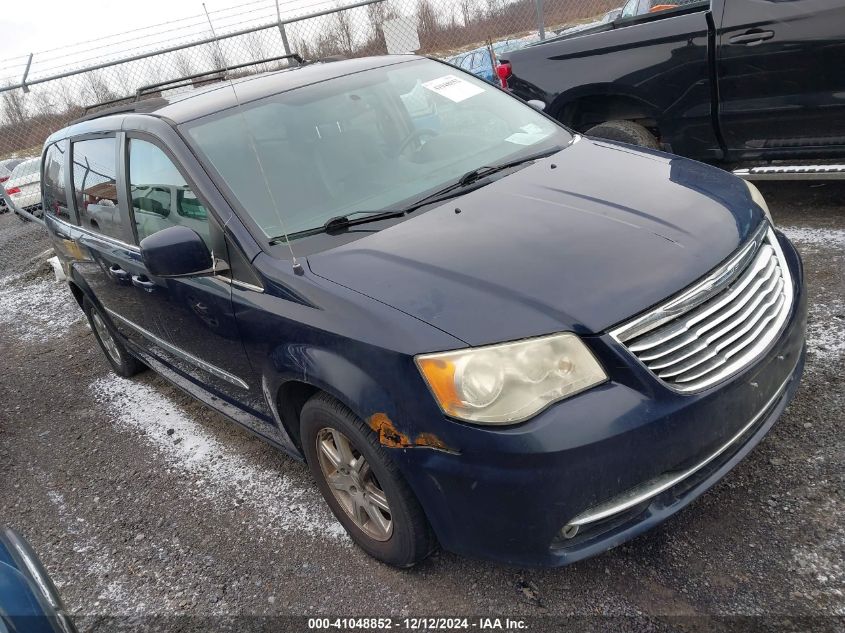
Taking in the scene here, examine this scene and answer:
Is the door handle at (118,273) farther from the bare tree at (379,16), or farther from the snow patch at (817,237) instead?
the bare tree at (379,16)

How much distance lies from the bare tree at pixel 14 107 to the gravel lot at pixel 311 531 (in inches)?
322

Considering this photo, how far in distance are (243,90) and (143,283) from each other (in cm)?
107

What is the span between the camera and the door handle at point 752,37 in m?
4.21

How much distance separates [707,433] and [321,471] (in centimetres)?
142

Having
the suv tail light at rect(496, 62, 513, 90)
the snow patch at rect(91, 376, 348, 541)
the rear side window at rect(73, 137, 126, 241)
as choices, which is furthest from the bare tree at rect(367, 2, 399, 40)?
the snow patch at rect(91, 376, 348, 541)

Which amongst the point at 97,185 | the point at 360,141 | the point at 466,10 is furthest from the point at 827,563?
the point at 466,10

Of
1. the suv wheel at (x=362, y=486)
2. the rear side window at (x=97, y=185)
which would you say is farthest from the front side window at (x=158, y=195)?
the suv wheel at (x=362, y=486)

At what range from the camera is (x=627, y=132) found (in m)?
4.92

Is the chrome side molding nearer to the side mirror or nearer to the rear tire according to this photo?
the side mirror

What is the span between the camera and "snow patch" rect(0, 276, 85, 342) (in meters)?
6.33

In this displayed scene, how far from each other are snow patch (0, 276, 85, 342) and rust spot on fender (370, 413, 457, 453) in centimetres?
512

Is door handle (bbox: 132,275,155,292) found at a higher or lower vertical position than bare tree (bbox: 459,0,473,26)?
lower

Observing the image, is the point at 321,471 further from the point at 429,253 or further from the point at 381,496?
the point at 429,253

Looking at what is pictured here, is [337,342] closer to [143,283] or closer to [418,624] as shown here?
[418,624]
